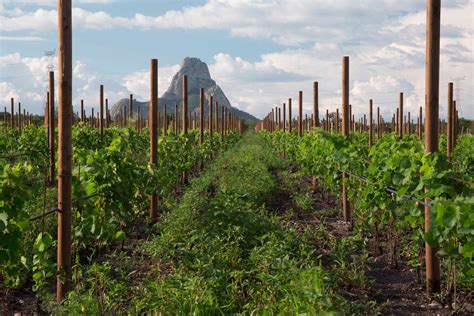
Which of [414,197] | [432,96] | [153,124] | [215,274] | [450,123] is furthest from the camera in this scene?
[450,123]

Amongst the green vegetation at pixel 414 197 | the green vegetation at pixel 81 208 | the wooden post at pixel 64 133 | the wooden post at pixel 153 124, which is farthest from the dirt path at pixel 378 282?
the wooden post at pixel 64 133

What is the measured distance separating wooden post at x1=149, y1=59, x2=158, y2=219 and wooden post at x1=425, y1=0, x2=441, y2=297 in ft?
15.3

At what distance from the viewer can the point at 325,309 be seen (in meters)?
3.71

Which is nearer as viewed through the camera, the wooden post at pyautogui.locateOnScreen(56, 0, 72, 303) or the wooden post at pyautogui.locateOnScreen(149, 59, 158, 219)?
the wooden post at pyautogui.locateOnScreen(56, 0, 72, 303)

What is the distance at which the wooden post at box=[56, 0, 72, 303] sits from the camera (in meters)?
4.76

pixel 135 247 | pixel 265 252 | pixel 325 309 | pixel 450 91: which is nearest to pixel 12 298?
pixel 135 247

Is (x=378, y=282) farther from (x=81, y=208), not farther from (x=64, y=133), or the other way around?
(x=64, y=133)

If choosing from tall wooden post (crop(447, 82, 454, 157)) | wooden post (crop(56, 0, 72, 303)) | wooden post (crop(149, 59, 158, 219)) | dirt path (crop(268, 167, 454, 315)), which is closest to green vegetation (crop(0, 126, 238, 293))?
wooden post (crop(56, 0, 72, 303))

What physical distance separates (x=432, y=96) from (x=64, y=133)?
3.55 m

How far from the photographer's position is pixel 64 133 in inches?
187

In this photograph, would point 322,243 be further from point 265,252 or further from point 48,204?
point 48,204

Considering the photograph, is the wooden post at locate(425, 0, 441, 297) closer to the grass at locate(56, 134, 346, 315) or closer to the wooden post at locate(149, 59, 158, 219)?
the grass at locate(56, 134, 346, 315)

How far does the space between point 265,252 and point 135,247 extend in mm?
2282

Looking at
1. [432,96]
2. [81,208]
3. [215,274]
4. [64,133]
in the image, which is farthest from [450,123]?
[64,133]
